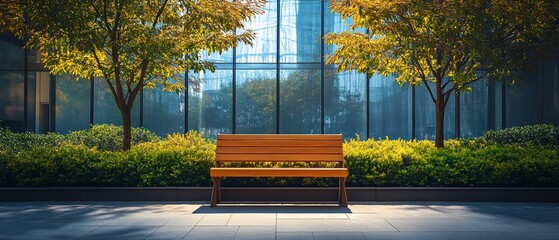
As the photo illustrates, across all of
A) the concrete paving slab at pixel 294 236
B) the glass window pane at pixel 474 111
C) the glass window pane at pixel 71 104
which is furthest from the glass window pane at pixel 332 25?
the concrete paving slab at pixel 294 236

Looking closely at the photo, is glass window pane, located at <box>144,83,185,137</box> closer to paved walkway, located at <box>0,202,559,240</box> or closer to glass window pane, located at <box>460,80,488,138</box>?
paved walkway, located at <box>0,202,559,240</box>

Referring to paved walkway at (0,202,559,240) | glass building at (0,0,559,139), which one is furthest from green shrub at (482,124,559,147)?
paved walkway at (0,202,559,240)

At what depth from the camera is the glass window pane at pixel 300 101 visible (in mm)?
16797

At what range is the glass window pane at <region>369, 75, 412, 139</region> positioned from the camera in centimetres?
1667

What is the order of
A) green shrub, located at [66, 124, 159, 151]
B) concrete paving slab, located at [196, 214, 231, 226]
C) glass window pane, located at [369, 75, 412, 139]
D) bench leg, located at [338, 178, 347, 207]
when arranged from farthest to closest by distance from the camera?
1. glass window pane, located at [369, 75, 412, 139]
2. green shrub, located at [66, 124, 159, 151]
3. bench leg, located at [338, 178, 347, 207]
4. concrete paving slab, located at [196, 214, 231, 226]

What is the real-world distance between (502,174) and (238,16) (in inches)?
227

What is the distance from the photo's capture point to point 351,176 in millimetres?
9711

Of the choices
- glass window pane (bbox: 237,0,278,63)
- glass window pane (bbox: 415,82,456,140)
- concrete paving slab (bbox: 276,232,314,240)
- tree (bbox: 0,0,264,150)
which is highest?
glass window pane (bbox: 237,0,278,63)

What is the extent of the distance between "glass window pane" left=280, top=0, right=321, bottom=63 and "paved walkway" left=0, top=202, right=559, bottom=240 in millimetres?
8261

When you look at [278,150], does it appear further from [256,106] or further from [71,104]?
[71,104]

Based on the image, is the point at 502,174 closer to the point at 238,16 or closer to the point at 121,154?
the point at 238,16

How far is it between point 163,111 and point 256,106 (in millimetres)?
2966

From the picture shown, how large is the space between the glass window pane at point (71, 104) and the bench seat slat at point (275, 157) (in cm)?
966

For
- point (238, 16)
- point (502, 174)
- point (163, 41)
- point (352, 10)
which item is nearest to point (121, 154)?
point (163, 41)
